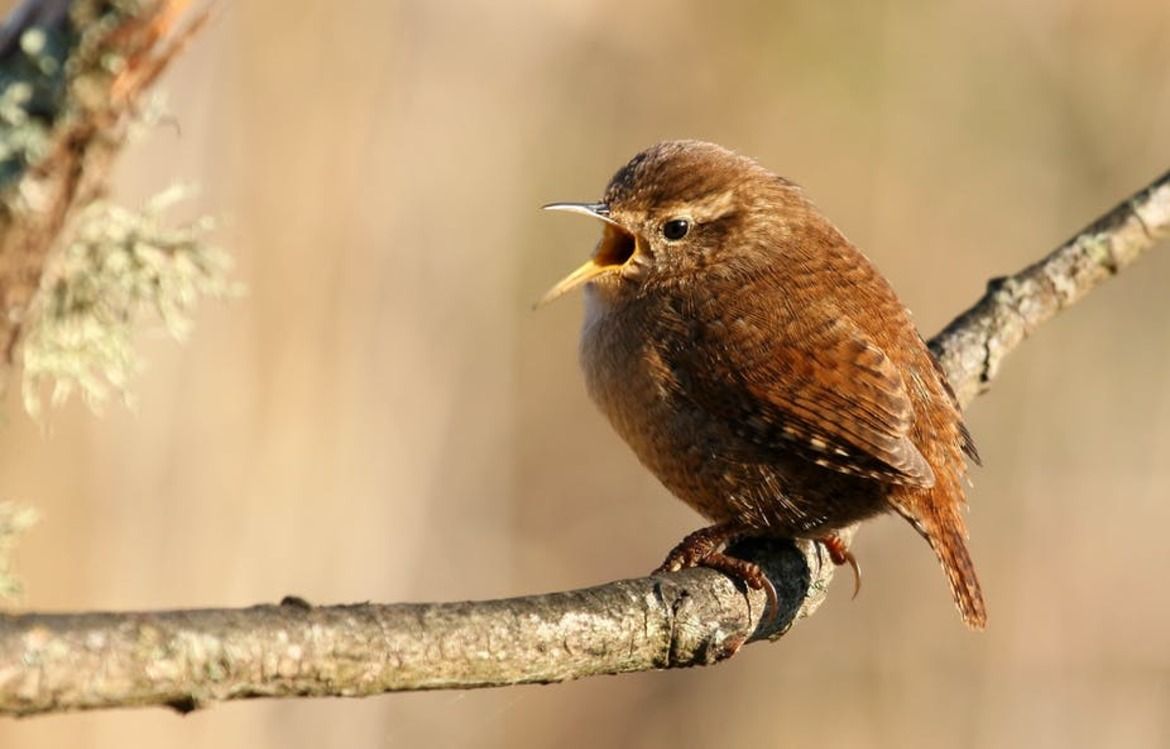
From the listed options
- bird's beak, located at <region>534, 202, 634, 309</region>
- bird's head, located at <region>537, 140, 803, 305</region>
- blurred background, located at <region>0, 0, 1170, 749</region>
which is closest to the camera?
bird's beak, located at <region>534, 202, 634, 309</region>

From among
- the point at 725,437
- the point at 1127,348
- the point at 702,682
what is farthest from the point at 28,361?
the point at 1127,348

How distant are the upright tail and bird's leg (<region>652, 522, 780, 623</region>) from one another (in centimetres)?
40

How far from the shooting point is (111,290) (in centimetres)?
180

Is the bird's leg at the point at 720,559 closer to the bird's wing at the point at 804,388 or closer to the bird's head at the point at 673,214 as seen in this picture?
the bird's wing at the point at 804,388

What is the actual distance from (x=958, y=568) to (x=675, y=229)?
3.62 ft

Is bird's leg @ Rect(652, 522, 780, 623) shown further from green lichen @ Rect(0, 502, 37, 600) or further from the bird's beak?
green lichen @ Rect(0, 502, 37, 600)

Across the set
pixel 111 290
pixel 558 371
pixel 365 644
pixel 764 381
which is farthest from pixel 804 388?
pixel 558 371

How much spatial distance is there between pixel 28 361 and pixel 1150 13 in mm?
5783

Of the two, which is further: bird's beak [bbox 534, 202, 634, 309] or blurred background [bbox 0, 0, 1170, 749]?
blurred background [bbox 0, 0, 1170, 749]

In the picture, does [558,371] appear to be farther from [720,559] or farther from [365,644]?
[365,644]

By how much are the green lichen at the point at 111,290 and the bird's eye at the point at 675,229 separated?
1.94 meters

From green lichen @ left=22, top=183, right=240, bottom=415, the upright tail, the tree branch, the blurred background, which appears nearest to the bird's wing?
the upright tail

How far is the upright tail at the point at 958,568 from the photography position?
3102 mm

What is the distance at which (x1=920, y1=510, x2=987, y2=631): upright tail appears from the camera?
10.2 feet
